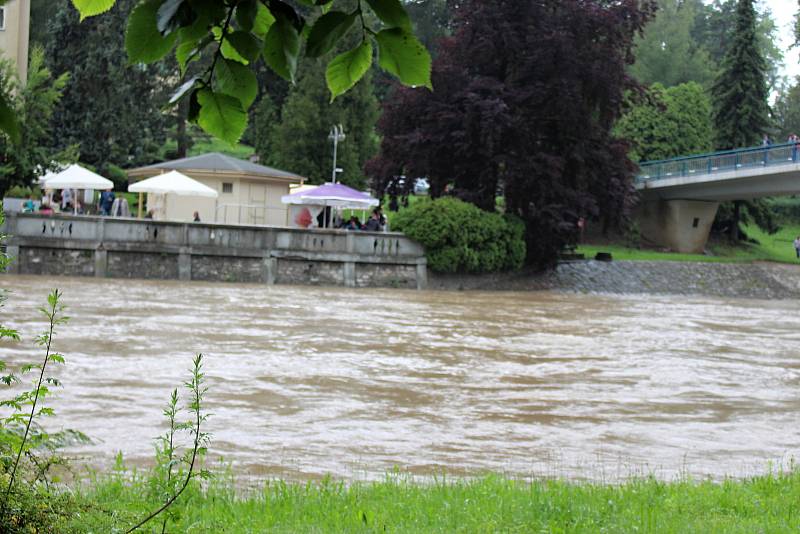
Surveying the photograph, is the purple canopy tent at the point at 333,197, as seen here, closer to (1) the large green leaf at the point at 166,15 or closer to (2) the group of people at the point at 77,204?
(2) the group of people at the point at 77,204

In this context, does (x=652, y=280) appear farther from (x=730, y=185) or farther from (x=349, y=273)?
(x=349, y=273)

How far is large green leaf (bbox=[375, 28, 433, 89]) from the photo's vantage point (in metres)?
2.73

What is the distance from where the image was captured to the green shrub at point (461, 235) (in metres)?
39.6

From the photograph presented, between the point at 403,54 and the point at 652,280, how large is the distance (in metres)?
43.8

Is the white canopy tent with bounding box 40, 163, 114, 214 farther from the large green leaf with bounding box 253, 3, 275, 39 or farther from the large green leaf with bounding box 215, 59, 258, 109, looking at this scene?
the large green leaf with bounding box 215, 59, 258, 109

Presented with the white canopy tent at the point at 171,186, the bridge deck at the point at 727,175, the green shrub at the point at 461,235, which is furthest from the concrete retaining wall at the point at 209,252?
the bridge deck at the point at 727,175

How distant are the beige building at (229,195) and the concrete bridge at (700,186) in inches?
720

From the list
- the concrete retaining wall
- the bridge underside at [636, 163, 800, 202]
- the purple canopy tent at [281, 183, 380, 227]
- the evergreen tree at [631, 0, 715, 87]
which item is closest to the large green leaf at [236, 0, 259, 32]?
the concrete retaining wall

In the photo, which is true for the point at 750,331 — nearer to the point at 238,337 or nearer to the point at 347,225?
the point at 238,337

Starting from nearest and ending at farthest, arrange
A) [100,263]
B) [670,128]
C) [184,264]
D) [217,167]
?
[100,263] < [184,264] < [217,167] < [670,128]

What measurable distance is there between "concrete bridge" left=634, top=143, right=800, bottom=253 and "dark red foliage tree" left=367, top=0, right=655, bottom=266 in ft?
24.9

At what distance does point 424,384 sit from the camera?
16438 millimetres

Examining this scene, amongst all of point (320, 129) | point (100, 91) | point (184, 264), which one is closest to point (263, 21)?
point (184, 264)

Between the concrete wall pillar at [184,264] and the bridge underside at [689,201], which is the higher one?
the bridge underside at [689,201]
